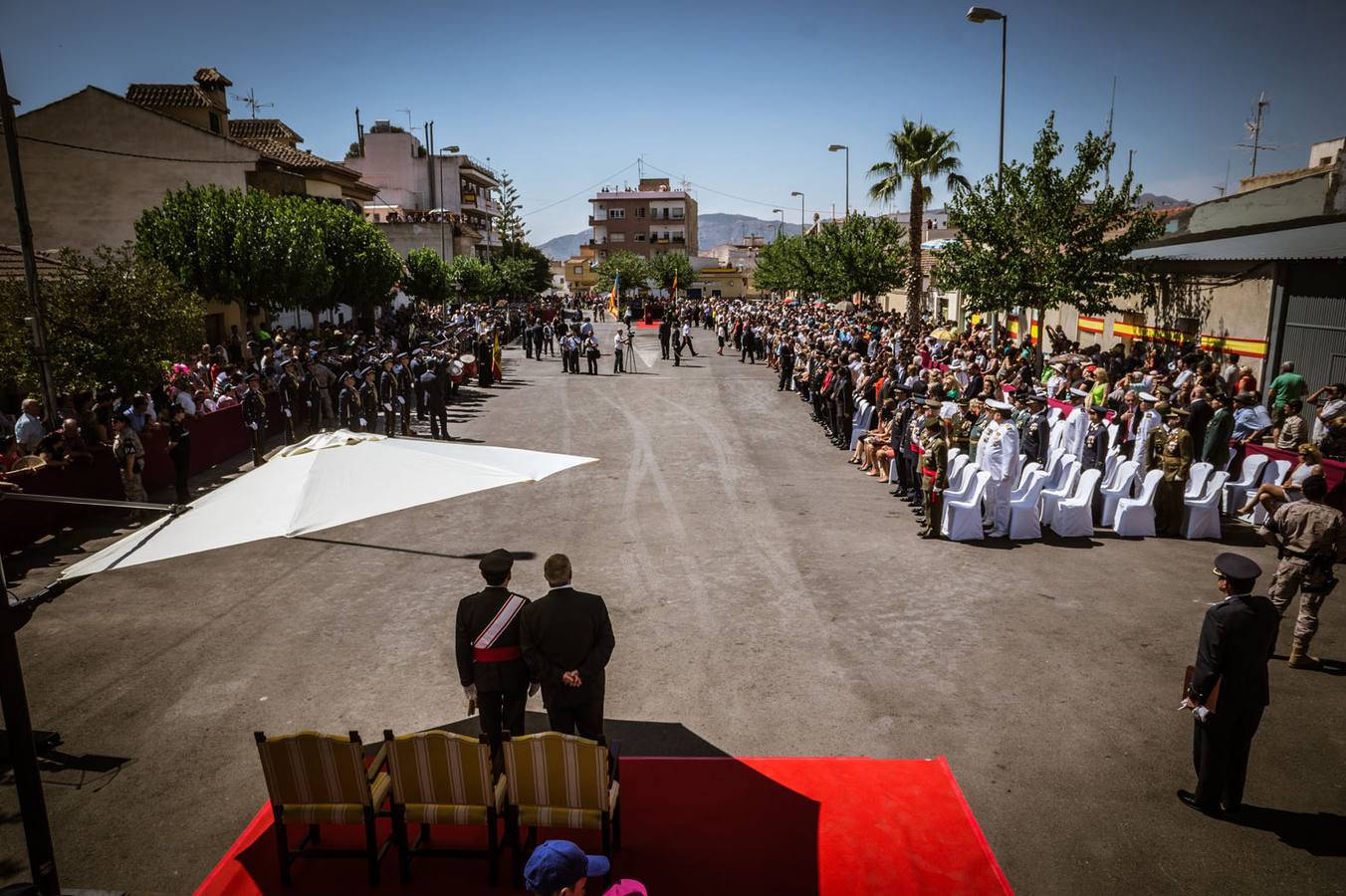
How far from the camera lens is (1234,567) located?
5.22m

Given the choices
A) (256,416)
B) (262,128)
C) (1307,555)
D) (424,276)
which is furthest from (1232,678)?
(262,128)

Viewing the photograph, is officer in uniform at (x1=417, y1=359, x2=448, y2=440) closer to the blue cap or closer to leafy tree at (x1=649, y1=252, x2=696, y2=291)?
the blue cap

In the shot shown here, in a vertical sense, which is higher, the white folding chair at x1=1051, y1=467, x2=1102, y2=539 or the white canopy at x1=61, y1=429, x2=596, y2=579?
the white canopy at x1=61, y1=429, x2=596, y2=579

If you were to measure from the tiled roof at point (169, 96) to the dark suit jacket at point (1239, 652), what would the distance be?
42550 millimetres

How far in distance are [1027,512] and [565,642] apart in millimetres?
7856

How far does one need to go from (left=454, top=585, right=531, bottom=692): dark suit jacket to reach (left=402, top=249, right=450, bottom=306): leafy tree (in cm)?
4049

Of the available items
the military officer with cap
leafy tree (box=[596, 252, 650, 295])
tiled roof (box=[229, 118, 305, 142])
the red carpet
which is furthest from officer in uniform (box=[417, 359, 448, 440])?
leafy tree (box=[596, 252, 650, 295])

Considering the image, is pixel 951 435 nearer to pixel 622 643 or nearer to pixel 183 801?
pixel 622 643

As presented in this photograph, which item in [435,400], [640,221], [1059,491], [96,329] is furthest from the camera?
[640,221]

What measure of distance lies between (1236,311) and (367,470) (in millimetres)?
19559

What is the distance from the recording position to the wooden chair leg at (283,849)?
4742 millimetres

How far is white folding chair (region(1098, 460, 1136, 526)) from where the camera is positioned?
37.1 ft

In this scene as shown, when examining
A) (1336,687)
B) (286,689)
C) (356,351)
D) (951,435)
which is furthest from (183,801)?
(356,351)

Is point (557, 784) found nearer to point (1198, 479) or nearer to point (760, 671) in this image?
point (760, 671)
